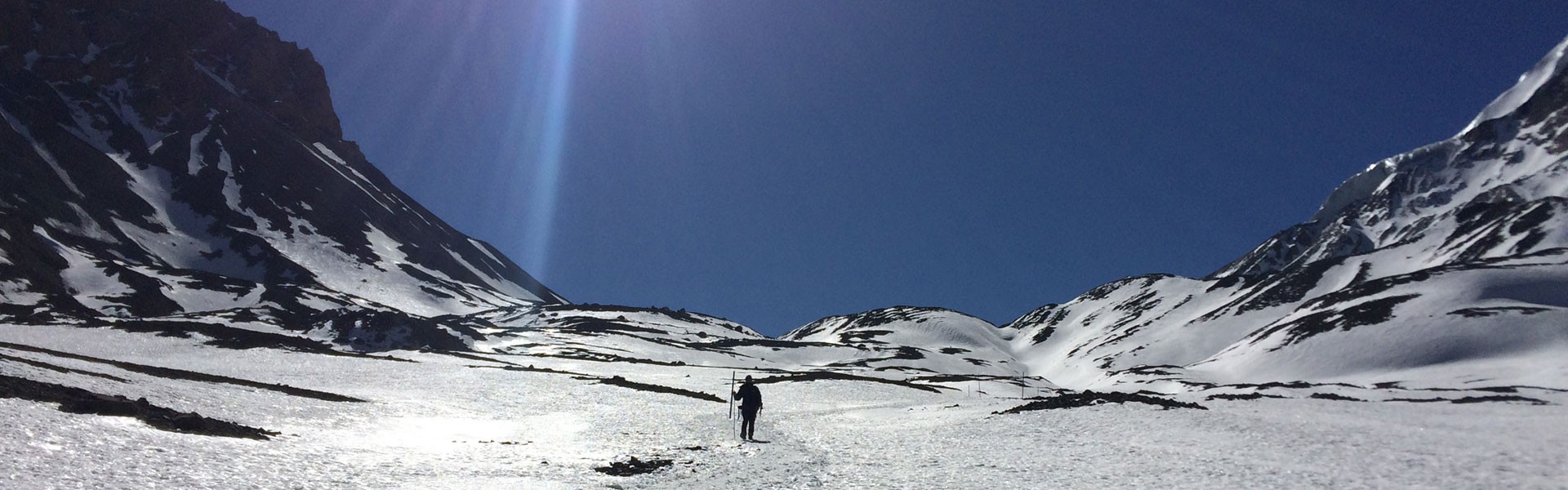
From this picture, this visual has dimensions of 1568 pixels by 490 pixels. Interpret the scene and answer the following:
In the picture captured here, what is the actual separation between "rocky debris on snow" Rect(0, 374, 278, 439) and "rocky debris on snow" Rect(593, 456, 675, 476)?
9547mm

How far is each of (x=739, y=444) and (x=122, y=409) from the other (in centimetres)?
1783

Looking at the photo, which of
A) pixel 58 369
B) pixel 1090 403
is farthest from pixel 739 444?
pixel 58 369

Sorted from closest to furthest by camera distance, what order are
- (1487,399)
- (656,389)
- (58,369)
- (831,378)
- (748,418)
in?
1. (748,418)
2. (58,369)
3. (1487,399)
4. (656,389)
5. (831,378)

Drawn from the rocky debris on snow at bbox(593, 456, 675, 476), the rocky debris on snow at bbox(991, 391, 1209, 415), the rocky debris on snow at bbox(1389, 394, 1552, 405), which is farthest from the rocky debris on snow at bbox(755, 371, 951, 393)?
the rocky debris on snow at bbox(593, 456, 675, 476)

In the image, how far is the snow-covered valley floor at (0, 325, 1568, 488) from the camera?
16.2m

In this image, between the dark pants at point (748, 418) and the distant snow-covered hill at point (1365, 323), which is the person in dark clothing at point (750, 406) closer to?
the dark pants at point (748, 418)

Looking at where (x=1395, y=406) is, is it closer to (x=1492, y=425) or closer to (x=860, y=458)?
(x=1492, y=425)

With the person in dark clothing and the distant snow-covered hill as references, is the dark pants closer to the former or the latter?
the person in dark clothing

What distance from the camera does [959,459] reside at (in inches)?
898

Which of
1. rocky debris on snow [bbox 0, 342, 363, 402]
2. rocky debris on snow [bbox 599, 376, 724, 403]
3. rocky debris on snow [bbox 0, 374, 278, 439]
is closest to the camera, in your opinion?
rocky debris on snow [bbox 0, 374, 278, 439]

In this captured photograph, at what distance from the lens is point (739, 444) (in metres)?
27.7

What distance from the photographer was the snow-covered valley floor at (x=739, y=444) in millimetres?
16188

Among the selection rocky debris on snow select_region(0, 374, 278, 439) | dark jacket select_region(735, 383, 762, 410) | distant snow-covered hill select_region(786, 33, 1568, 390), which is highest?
distant snow-covered hill select_region(786, 33, 1568, 390)

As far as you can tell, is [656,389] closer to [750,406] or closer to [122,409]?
[750,406]
